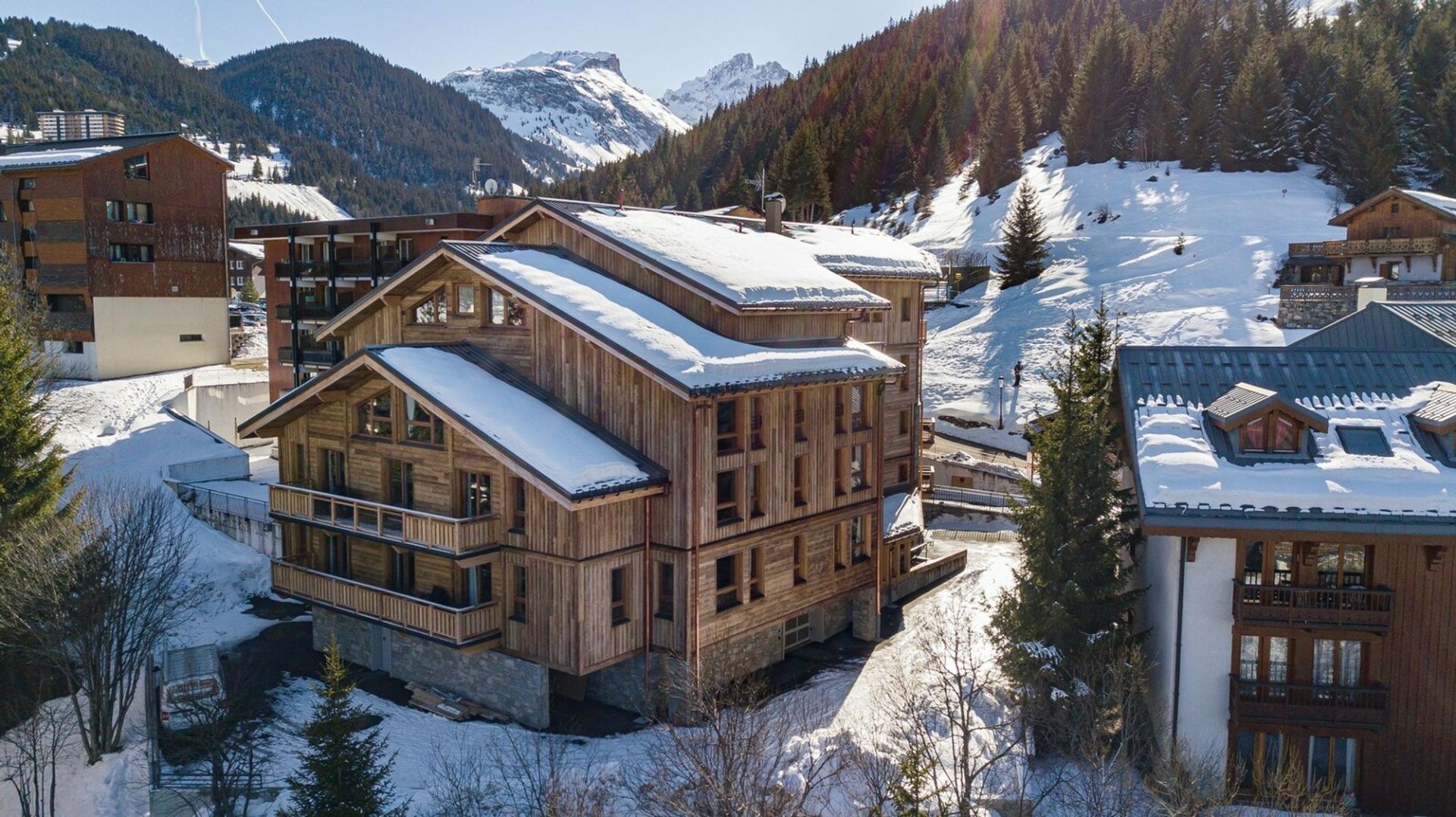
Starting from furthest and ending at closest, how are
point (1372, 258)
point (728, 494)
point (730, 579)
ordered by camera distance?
point (1372, 258) < point (730, 579) < point (728, 494)

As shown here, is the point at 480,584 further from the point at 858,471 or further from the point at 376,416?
the point at 858,471

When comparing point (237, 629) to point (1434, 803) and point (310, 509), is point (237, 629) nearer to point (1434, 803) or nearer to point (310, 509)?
point (310, 509)

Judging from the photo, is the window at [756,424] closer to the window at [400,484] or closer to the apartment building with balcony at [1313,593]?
the window at [400,484]

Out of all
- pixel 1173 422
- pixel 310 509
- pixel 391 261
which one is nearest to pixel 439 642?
pixel 310 509

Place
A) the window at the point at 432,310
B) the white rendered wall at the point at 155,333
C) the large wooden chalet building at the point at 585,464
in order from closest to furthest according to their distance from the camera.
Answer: the large wooden chalet building at the point at 585,464 < the window at the point at 432,310 < the white rendered wall at the point at 155,333

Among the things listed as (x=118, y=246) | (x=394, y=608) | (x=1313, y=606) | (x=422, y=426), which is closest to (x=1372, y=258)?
(x=1313, y=606)

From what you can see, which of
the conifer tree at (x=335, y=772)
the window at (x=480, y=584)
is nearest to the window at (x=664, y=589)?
the window at (x=480, y=584)
